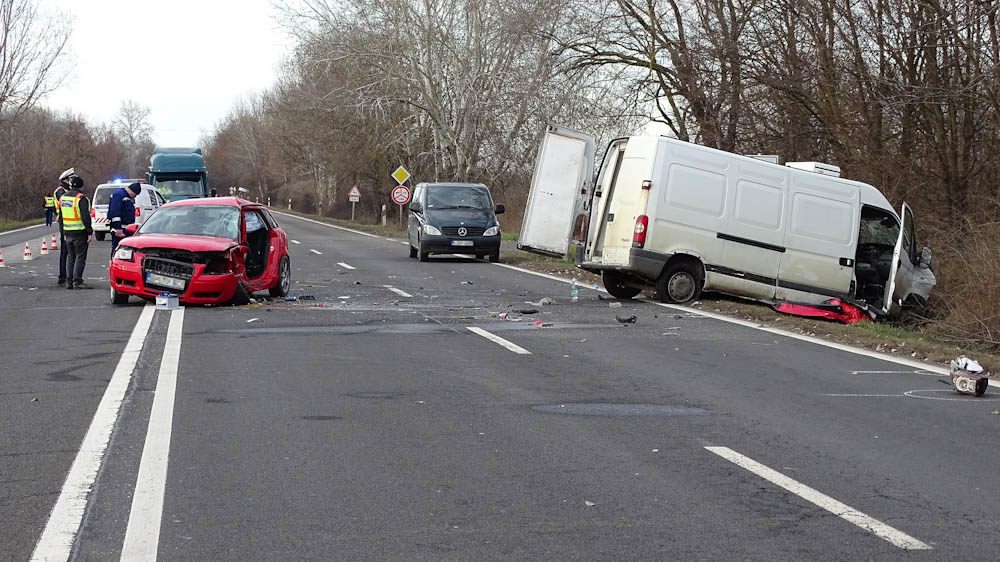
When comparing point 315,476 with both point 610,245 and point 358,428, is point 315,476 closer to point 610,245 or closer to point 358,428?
point 358,428

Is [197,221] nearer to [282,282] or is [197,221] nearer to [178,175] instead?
[282,282]

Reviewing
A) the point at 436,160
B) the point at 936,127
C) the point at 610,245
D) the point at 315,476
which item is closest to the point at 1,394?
the point at 315,476

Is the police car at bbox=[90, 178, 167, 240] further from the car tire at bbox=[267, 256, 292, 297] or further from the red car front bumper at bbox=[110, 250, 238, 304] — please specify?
the red car front bumper at bbox=[110, 250, 238, 304]

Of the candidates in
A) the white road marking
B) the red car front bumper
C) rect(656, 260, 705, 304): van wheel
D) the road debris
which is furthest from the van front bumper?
the road debris

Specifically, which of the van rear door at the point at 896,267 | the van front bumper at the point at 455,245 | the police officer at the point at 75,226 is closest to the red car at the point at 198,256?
the police officer at the point at 75,226

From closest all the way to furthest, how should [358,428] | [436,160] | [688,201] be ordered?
[358,428] < [688,201] < [436,160]

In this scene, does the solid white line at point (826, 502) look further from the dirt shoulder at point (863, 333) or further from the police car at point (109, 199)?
the police car at point (109, 199)

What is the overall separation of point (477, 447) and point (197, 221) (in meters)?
10.3

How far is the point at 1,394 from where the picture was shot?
28.1ft

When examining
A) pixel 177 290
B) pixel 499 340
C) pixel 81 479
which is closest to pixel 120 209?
pixel 177 290

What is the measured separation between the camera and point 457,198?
28.7 m

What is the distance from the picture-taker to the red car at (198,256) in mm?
15180

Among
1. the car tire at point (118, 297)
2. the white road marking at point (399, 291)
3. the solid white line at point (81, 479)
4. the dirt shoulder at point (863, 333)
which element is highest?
the dirt shoulder at point (863, 333)

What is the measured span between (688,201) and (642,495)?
11.0m
